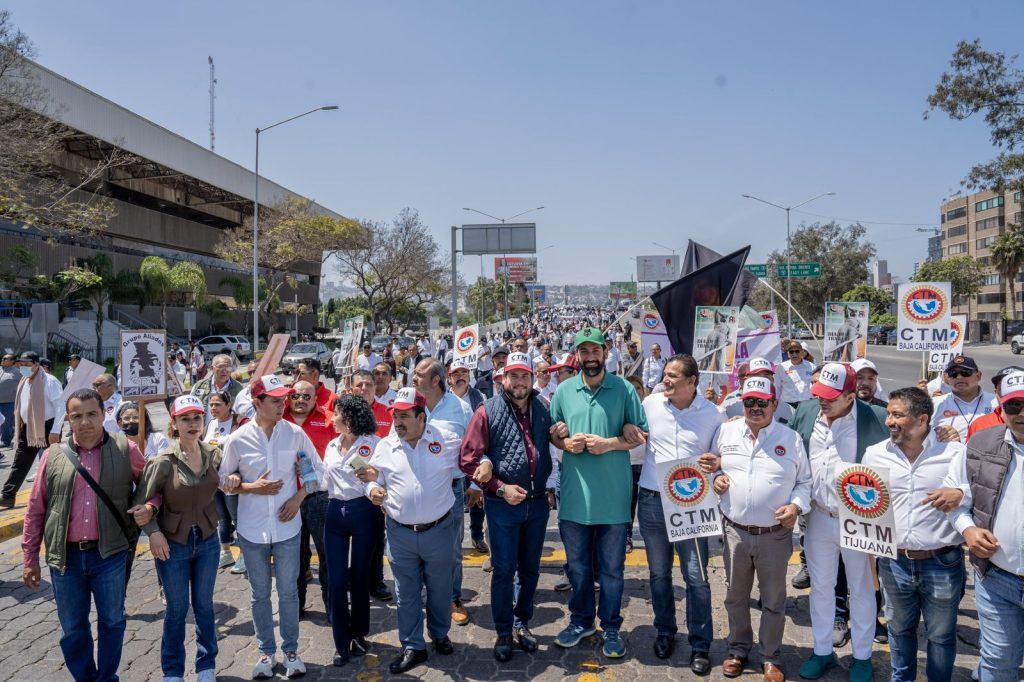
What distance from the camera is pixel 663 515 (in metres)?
4.70

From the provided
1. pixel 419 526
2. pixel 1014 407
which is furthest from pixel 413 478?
pixel 1014 407

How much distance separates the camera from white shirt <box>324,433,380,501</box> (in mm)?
4780

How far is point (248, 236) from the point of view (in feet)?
147

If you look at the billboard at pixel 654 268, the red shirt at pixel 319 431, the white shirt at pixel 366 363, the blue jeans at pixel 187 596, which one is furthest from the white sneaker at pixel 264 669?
the billboard at pixel 654 268

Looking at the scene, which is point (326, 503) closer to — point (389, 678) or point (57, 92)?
point (389, 678)

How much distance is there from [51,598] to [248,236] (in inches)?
1655

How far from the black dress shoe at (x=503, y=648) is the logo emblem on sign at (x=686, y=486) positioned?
154 cm

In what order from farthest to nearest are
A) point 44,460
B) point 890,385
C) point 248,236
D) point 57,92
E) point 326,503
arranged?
point 248,236 < point 57,92 < point 890,385 < point 326,503 < point 44,460

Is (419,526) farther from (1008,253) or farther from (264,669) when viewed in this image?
(1008,253)

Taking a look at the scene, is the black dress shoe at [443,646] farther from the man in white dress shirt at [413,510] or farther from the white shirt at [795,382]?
the white shirt at [795,382]

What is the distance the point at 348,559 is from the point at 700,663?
2.52 metres

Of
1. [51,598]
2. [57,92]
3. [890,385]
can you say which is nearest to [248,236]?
[57,92]

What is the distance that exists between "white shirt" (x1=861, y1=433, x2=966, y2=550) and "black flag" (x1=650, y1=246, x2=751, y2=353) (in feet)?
10.6

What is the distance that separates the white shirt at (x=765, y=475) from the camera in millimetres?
4270
